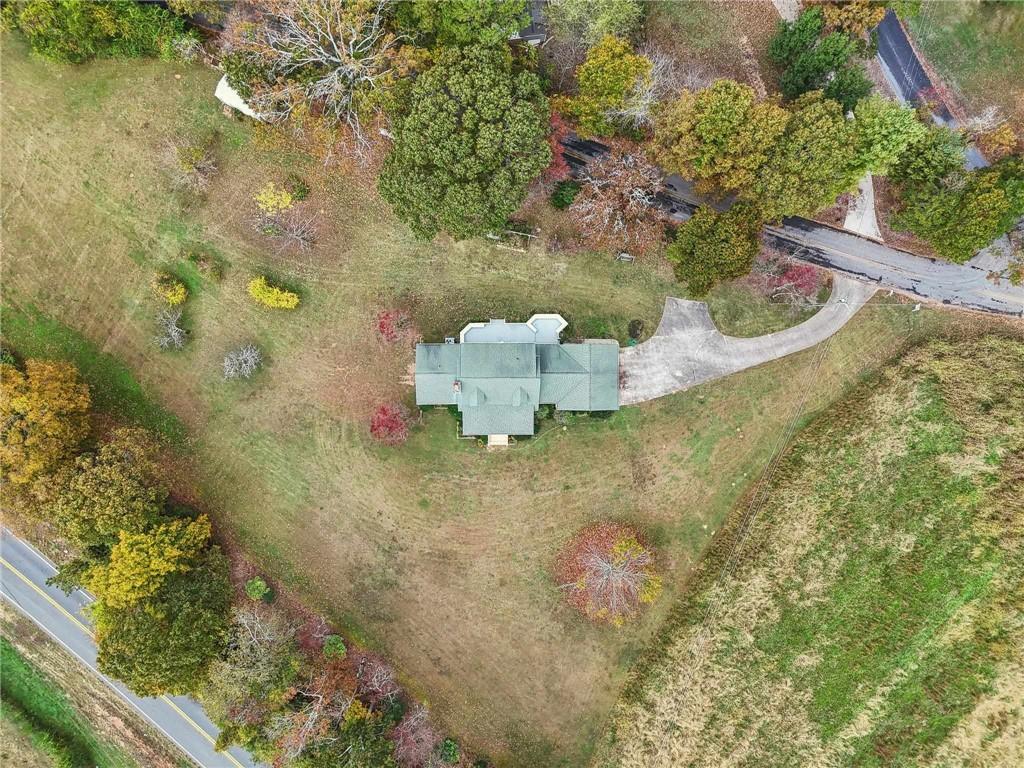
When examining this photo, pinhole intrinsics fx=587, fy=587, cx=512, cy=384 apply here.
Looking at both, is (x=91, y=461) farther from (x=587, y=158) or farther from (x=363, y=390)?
(x=587, y=158)

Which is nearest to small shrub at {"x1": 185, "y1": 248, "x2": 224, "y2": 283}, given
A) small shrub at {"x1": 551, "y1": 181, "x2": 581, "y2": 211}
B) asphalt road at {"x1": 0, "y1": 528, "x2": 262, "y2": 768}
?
asphalt road at {"x1": 0, "y1": 528, "x2": 262, "y2": 768}

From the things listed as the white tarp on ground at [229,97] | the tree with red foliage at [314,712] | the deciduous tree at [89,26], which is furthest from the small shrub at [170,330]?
the tree with red foliage at [314,712]

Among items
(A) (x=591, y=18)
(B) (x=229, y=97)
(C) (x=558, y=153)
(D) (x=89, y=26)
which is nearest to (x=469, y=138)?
(C) (x=558, y=153)

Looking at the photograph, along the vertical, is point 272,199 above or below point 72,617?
above

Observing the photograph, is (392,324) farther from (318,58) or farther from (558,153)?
(318,58)

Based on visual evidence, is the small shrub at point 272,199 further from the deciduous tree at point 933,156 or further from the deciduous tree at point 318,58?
the deciduous tree at point 933,156

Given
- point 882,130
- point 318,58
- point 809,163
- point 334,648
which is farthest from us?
point 334,648
